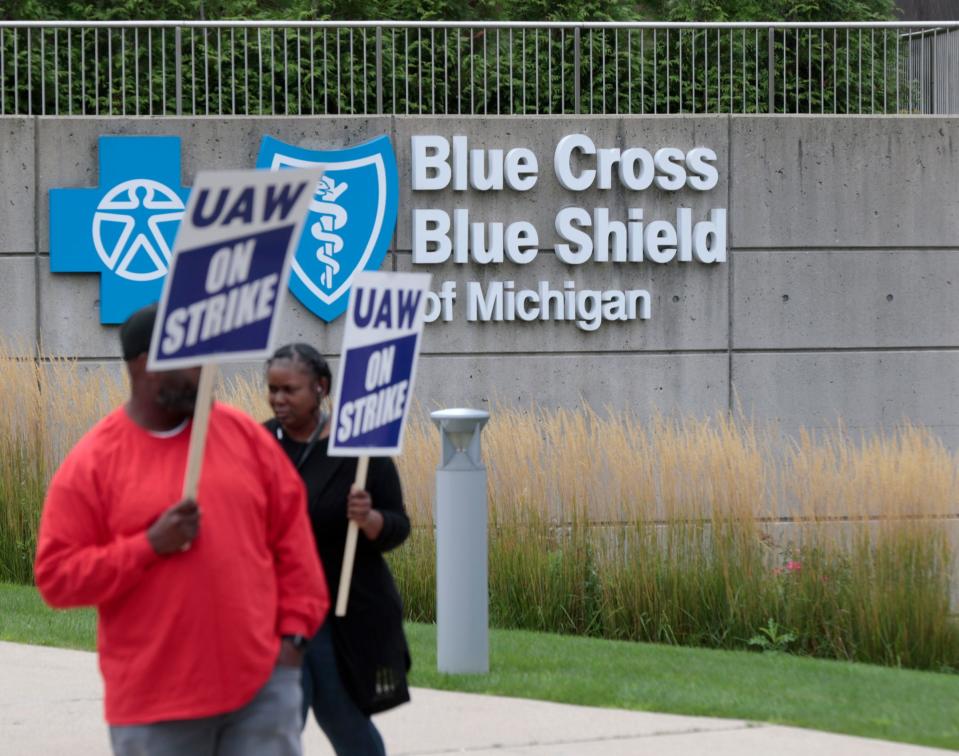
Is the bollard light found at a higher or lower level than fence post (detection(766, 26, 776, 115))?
lower

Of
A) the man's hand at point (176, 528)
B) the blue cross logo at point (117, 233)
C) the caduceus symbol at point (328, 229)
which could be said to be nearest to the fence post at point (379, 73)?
the caduceus symbol at point (328, 229)

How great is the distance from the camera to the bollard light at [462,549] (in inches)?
298

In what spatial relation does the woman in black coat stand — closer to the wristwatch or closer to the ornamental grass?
the wristwatch

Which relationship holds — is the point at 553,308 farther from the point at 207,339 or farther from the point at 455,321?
the point at 207,339

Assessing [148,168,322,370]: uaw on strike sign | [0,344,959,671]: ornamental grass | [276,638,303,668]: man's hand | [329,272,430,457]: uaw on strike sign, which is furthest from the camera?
[0,344,959,671]: ornamental grass

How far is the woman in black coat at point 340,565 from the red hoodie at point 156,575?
114 cm

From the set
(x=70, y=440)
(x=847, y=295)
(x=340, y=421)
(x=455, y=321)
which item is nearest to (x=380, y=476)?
(x=340, y=421)

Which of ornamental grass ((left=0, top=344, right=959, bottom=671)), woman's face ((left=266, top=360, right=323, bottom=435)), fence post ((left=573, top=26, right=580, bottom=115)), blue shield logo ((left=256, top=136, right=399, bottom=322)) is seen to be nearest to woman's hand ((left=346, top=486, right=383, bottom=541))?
woman's face ((left=266, top=360, right=323, bottom=435))

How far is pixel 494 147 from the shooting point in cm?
1380

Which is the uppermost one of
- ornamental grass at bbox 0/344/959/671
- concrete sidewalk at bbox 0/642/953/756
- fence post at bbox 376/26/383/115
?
fence post at bbox 376/26/383/115

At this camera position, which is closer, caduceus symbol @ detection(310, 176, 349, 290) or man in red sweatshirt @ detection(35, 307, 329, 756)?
man in red sweatshirt @ detection(35, 307, 329, 756)

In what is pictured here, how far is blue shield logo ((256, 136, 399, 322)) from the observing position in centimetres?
1341

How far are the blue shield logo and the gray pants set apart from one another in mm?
9951

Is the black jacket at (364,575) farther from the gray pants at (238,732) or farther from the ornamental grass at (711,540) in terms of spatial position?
the ornamental grass at (711,540)
